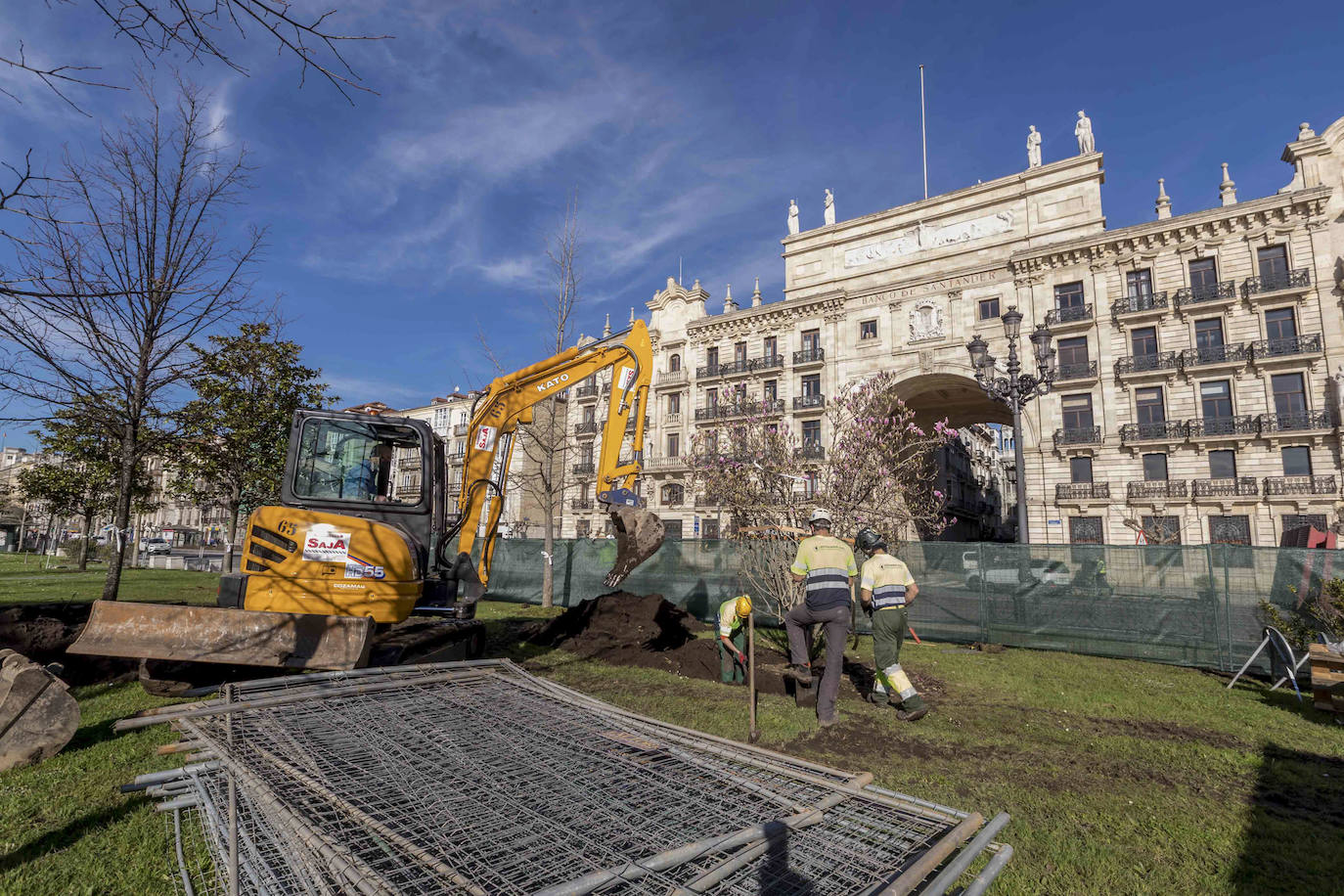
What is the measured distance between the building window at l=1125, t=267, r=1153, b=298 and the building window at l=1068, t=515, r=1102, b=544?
1059cm

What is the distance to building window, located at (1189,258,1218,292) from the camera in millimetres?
28859

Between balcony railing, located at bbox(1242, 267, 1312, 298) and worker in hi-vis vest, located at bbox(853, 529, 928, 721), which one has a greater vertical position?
balcony railing, located at bbox(1242, 267, 1312, 298)

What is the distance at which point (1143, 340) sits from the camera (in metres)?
29.8

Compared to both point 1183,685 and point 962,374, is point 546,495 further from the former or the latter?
point 962,374

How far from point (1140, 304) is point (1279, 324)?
5158mm

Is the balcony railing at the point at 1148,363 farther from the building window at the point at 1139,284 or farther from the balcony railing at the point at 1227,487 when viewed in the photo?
the balcony railing at the point at 1227,487

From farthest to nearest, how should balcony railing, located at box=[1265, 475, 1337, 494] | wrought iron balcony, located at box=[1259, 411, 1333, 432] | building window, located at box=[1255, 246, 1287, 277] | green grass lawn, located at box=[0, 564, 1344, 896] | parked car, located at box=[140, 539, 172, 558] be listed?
parked car, located at box=[140, 539, 172, 558], building window, located at box=[1255, 246, 1287, 277], wrought iron balcony, located at box=[1259, 411, 1333, 432], balcony railing, located at box=[1265, 475, 1337, 494], green grass lawn, located at box=[0, 564, 1344, 896]

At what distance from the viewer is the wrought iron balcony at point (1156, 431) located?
28438 millimetres

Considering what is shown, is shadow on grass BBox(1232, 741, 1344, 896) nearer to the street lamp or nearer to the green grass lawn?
the green grass lawn

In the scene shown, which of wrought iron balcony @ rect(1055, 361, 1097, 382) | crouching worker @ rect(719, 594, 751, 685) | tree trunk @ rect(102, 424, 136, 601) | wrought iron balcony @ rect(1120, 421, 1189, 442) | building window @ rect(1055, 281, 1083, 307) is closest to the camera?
tree trunk @ rect(102, 424, 136, 601)

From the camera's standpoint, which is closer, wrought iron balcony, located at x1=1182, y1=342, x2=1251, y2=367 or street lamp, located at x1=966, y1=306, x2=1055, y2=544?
street lamp, located at x1=966, y1=306, x2=1055, y2=544

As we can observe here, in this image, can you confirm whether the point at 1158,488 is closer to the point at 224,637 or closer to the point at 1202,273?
the point at 1202,273

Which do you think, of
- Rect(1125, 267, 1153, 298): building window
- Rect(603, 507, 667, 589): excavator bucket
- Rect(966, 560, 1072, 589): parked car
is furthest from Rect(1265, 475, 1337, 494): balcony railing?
Rect(603, 507, 667, 589): excavator bucket

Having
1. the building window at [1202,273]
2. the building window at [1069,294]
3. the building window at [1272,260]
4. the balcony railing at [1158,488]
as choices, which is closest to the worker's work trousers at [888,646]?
the balcony railing at [1158,488]
